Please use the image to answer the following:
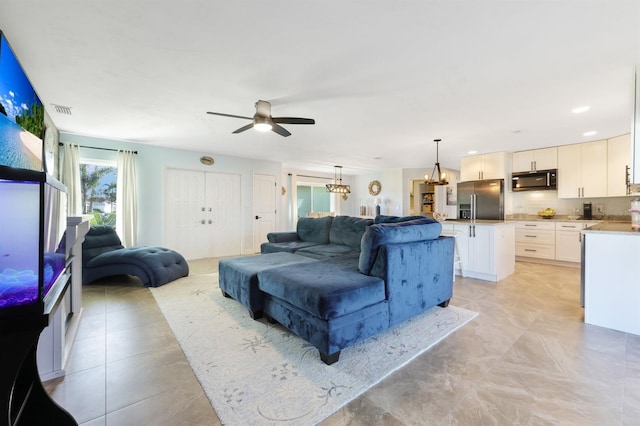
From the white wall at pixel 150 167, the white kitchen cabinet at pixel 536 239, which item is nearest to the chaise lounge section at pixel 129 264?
the white wall at pixel 150 167

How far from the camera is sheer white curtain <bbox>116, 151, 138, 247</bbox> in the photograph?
4845mm

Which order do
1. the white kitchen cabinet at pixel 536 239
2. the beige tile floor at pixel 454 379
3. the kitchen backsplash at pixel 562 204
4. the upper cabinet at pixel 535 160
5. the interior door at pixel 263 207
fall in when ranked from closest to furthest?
the beige tile floor at pixel 454 379 → the kitchen backsplash at pixel 562 204 → the white kitchen cabinet at pixel 536 239 → the upper cabinet at pixel 535 160 → the interior door at pixel 263 207

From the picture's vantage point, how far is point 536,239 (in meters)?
5.36

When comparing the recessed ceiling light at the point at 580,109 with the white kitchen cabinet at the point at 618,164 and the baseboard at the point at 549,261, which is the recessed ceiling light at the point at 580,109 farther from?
the baseboard at the point at 549,261

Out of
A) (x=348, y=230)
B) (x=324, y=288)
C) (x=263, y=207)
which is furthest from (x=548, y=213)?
(x=263, y=207)

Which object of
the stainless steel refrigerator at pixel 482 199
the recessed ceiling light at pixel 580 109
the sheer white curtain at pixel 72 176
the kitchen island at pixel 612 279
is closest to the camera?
the kitchen island at pixel 612 279

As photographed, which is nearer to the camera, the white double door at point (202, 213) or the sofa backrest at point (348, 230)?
the sofa backrest at point (348, 230)

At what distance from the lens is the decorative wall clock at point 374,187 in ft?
30.2

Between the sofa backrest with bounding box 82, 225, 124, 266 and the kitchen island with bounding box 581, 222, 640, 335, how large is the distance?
6.17m

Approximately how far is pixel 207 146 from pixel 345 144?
2756 mm

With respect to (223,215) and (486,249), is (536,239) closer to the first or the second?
(486,249)

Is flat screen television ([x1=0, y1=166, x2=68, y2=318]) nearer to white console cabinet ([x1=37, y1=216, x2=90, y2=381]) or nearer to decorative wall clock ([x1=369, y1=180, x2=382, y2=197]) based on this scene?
white console cabinet ([x1=37, y1=216, x2=90, y2=381])

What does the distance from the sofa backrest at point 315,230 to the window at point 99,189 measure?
355 cm

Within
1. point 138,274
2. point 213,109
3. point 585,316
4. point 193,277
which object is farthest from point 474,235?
point 138,274
